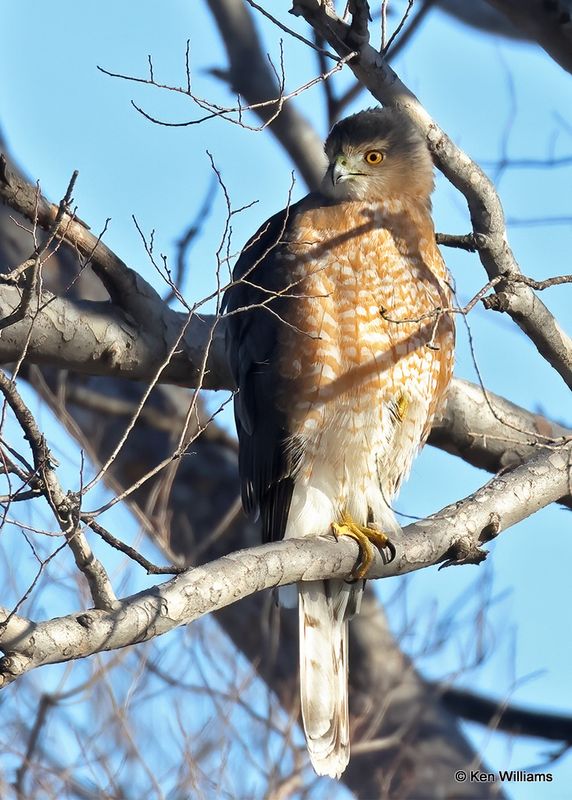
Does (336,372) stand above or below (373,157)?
below

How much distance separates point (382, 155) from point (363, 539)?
174 cm

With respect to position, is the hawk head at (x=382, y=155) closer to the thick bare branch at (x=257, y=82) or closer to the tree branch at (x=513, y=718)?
the thick bare branch at (x=257, y=82)

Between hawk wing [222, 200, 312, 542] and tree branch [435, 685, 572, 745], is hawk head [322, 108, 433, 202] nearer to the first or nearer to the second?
hawk wing [222, 200, 312, 542]

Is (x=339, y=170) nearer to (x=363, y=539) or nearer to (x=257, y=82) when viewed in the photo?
(x=363, y=539)

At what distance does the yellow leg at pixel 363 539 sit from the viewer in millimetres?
4000

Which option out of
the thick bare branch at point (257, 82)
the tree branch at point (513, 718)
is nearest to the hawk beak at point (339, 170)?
the thick bare branch at point (257, 82)

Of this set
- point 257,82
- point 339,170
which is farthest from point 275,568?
point 257,82

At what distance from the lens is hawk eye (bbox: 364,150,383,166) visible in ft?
15.7

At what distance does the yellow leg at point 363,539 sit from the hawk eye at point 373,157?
5.15 ft

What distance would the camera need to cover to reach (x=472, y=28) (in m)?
6.84

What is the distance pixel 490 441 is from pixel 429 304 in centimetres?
98

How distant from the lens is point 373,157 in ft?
15.8

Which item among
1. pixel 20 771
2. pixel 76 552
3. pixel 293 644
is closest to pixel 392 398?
pixel 76 552

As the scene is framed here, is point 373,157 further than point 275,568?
Yes
